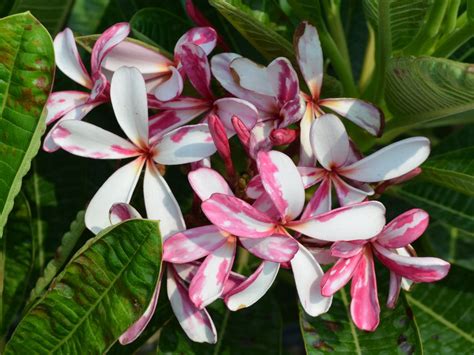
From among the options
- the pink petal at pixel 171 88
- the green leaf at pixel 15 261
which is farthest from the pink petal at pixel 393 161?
the green leaf at pixel 15 261

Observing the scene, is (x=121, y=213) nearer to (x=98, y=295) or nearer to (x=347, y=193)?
(x=98, y=295)

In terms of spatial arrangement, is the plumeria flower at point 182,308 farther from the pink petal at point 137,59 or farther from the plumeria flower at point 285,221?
the pink petal at point 137,59

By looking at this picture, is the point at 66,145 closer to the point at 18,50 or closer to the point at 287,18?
the point at 18,50

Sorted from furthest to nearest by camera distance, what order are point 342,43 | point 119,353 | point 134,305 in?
point 342,43 < point 119,353 < point 134,305

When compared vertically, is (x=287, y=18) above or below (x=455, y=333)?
above

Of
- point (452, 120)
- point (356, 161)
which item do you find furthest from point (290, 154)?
point (452, 120)

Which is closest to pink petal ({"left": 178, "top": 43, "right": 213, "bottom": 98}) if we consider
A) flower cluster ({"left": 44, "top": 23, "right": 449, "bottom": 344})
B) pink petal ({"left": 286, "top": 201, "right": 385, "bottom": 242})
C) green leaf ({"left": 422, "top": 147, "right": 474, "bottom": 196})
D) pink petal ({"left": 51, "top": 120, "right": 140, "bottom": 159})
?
flower cluster ({"left": 44, "top": 23, "right": 449, "bottom": 344})
